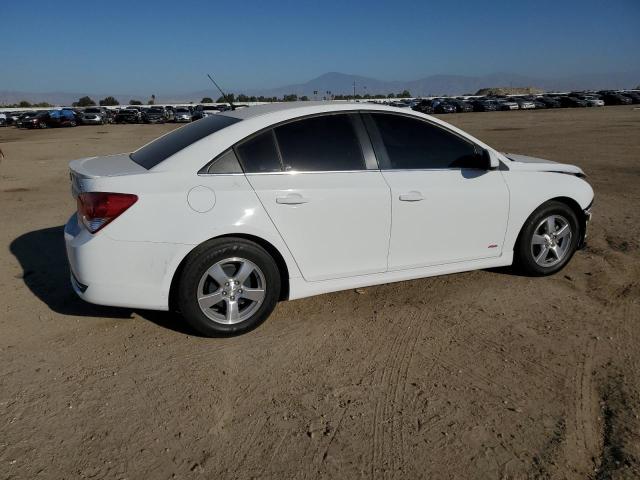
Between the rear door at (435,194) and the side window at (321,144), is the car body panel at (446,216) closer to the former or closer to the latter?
the rear door at (435,194)

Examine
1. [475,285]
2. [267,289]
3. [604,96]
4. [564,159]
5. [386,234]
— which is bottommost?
[604,96]

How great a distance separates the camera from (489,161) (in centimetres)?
427

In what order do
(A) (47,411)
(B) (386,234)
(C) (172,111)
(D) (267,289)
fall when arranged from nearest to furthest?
(A) (47,411)
(D) (267,289)
(B) (386,234)
(C) (172,111)

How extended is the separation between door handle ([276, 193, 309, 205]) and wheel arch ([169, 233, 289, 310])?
0.30 m

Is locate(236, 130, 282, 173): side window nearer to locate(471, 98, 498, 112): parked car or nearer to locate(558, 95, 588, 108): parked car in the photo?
locate(471, 98, 498, 112): parked car

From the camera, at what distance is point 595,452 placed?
2527 millimetres

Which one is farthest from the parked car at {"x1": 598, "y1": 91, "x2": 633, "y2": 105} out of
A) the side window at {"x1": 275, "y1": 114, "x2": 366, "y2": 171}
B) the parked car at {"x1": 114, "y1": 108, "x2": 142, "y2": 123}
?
the side window at {"x1": 275, "y1": 114, "x2": 366, "y2": 171}

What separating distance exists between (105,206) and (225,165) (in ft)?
2.75

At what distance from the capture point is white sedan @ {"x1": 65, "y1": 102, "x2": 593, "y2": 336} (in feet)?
11.3

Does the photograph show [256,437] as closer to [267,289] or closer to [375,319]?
[267,289]

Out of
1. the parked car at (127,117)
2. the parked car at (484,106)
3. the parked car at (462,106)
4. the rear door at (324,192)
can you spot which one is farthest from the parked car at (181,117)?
the rear door at (324,192)

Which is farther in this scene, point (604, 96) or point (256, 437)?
point (604, 96)

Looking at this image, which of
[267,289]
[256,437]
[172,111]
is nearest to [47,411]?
[256,437]

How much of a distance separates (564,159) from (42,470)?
13.5 m
